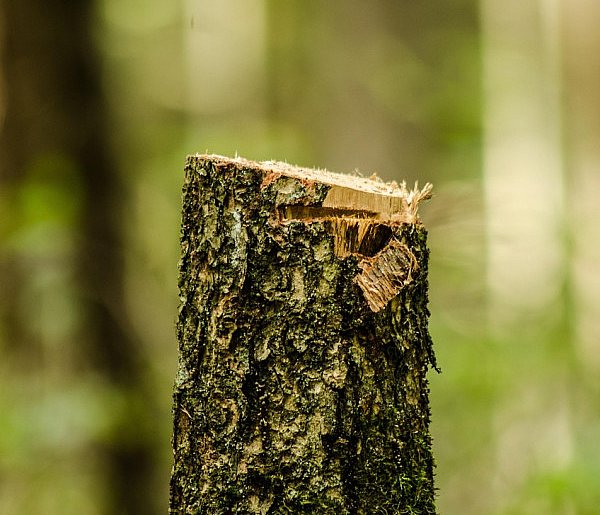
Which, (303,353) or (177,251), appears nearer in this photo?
(303,353)

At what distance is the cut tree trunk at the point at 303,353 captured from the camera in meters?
1.39

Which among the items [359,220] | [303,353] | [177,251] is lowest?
[303,353]

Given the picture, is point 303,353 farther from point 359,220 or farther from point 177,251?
point 177,251

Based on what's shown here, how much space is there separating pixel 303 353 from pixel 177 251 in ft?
16.8

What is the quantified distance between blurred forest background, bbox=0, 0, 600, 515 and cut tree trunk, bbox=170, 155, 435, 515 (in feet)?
4.78
